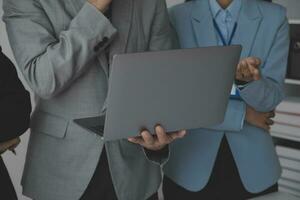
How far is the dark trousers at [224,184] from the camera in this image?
149 centimetres

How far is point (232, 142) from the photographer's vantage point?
4.83 feet

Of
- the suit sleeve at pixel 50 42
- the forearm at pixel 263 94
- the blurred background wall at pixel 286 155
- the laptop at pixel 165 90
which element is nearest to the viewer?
the laptop at pixel 165 90

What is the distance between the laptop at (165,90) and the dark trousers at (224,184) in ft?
1.03

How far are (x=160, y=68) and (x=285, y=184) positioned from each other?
202 cm

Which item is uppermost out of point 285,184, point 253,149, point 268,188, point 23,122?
point 23,122

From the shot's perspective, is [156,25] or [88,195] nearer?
[88,195]

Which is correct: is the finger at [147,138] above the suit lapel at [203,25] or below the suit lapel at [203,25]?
below

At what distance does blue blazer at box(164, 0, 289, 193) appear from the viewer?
1472mm

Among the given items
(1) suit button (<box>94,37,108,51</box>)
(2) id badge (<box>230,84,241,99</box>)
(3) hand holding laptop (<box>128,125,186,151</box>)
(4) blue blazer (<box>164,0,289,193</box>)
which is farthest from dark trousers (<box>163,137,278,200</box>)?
(1) suit button (<box>94,37,108,51</box>)

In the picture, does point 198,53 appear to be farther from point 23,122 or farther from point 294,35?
point 294,35

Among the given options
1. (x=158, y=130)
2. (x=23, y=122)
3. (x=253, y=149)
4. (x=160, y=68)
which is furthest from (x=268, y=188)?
(x=23, y=122)

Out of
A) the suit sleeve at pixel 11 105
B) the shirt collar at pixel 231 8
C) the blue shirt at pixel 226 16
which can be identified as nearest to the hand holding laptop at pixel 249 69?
the blue shirt at pixel 226 16

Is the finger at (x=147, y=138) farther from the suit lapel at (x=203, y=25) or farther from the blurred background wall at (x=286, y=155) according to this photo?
the blurred background wall at (x=286, y=155)

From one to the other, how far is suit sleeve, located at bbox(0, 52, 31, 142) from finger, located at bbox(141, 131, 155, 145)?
1.08ft
